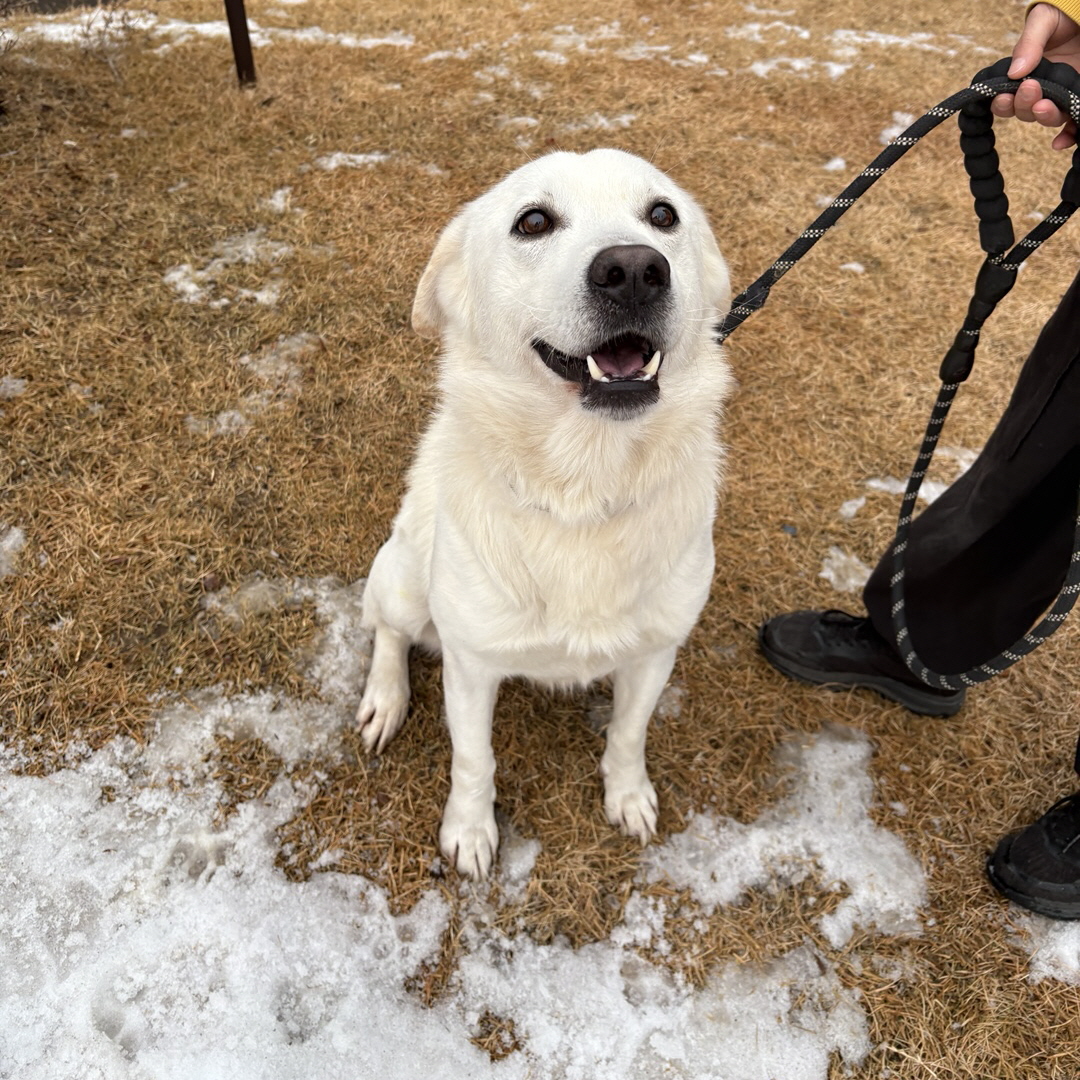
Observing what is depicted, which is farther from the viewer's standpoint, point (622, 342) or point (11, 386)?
point (11, 386)

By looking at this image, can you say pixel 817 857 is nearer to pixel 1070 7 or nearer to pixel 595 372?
pixel 595 372

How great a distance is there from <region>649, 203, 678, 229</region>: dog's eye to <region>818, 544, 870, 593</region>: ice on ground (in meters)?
1.81

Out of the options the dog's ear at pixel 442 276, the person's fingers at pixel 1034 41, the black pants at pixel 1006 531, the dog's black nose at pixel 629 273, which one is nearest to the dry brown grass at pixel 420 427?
the black pants at pixel 1006 531

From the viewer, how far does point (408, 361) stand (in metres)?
3.79

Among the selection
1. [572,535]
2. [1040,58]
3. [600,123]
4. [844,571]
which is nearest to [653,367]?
[572,535]

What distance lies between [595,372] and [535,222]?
0.44 metres

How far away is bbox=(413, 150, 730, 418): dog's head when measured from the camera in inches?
61.7

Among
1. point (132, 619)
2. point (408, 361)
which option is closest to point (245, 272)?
point (408, 361)

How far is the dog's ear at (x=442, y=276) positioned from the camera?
6.45ft

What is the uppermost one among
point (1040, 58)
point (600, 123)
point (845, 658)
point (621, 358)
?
point (1040, 58)

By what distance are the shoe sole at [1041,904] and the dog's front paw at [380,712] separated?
6.40 ft

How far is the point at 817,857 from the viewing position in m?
2.29

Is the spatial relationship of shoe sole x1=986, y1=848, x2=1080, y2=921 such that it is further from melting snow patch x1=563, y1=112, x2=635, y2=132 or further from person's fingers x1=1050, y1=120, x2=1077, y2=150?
melting snow patch x1=563, y1=112, x2=635, y2=132

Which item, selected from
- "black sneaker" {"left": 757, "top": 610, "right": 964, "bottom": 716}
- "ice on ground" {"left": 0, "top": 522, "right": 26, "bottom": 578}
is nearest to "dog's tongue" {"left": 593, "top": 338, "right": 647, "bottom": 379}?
"black sneaker" {"left": 757, "top": 610, "right": 964, "bottom": 716}
